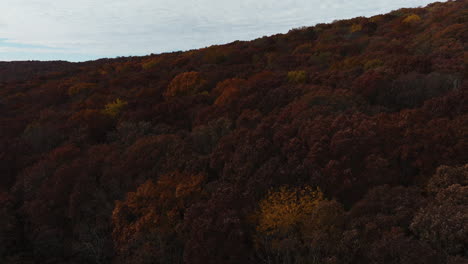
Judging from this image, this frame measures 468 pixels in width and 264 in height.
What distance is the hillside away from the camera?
9.40 metres

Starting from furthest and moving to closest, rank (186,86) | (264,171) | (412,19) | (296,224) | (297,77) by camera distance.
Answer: (412,19) < (186,86) < (297,77) < (264,171) < (296,224)

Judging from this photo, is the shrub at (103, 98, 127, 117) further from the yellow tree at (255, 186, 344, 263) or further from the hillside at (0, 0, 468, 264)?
the yellow tree at (255, 186, 344, 263)

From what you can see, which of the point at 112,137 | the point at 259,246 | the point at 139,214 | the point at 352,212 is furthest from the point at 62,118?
the point at 352,212

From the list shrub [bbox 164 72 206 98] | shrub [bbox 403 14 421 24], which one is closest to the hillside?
shrub [bbox 164 72 206 98]

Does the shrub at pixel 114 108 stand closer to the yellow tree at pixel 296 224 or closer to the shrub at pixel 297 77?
the shrub at pixel 297 77

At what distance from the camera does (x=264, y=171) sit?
12.6 meters

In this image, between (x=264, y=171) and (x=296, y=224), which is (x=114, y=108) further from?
(x=296, y=224)

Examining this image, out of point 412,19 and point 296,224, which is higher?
point 412,19

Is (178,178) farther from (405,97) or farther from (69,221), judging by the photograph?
(405,97)

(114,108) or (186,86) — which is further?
(186,86)

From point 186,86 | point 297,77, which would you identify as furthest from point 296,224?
point 186,86

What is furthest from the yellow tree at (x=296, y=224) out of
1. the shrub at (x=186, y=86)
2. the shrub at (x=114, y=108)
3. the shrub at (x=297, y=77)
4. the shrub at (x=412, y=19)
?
the shrub at (x=412, y=19)

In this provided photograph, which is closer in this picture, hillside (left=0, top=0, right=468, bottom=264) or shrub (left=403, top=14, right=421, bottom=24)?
hillside (left=0, top=0, right=468, bottom=264)

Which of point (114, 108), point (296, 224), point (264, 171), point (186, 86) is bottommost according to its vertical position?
point (296, 224)
